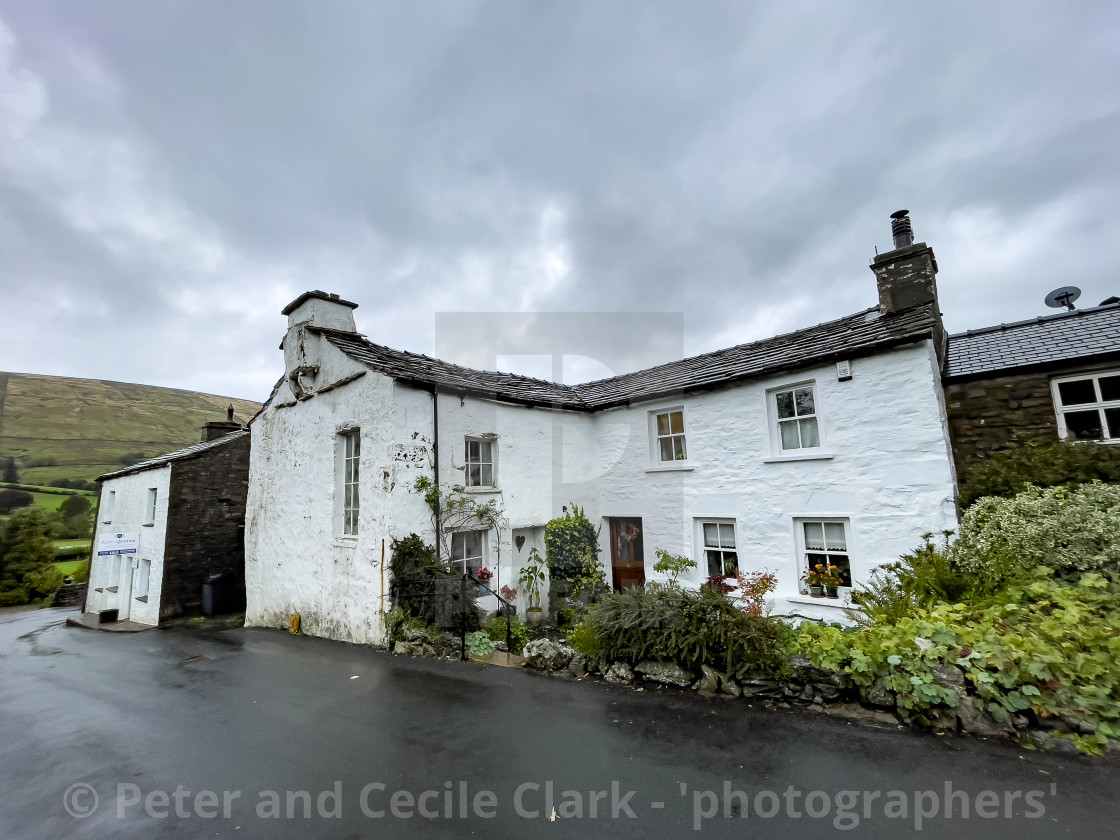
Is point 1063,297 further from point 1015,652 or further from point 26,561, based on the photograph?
point 26,561

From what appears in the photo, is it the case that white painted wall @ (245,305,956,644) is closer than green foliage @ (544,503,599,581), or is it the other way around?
white painted wall @ (245,305,956,644)

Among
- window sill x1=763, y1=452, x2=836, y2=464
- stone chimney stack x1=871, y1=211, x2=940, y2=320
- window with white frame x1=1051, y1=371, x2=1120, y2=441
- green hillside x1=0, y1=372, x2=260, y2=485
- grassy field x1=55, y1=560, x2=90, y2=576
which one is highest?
green hillside x1=0, y1=372, x2=260, y2=485

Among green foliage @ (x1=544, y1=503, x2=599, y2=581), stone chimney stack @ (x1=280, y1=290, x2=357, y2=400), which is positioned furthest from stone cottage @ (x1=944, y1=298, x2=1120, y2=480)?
stone chimney stack @ (x1=280, y1=290, x2=357, y2=400)

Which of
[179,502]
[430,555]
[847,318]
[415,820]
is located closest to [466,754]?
[415,820]

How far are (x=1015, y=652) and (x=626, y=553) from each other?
8.44 m

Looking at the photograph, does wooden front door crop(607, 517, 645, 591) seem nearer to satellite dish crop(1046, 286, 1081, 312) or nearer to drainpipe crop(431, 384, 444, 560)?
drainpipe crop(431, 384, 444, 560)

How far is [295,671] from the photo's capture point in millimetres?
8125

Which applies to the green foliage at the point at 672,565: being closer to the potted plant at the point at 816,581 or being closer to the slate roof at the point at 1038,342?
the potted plant at the point at 816,581

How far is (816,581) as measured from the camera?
8883 millimetres

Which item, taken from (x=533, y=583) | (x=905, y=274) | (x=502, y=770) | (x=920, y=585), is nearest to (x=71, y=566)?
(x=533, y=583)

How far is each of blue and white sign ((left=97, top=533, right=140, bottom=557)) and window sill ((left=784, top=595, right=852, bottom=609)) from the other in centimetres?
2072

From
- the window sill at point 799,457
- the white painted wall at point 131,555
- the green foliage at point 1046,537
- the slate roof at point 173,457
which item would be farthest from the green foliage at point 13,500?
the green foliage at point 1046,537

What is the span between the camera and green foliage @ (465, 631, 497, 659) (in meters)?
8.09

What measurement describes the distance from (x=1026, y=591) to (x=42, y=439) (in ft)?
404
